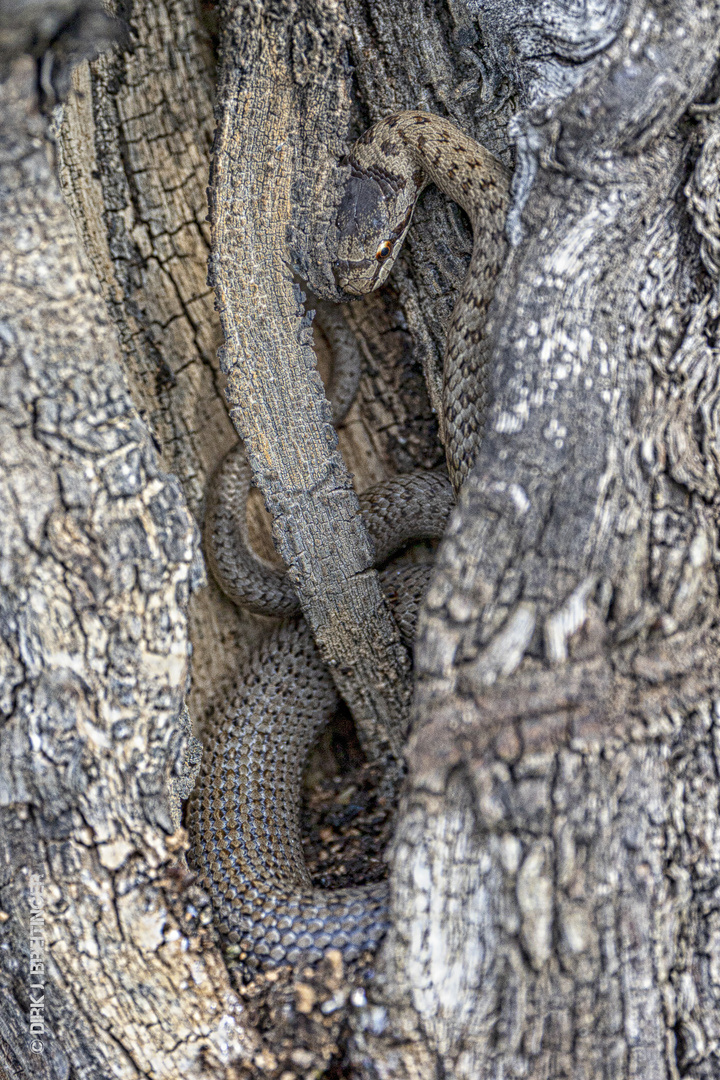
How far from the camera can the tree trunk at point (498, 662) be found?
57.2 inches

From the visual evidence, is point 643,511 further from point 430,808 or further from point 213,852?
point 213,852

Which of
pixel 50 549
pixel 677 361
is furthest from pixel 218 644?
pixel 677 361

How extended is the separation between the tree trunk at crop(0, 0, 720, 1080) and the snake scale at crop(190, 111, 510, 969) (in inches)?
6.2

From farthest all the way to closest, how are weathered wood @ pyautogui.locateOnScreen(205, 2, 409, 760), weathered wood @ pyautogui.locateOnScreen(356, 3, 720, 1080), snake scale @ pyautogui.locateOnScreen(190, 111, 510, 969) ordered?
weathered wood @ pyautogui.locateOnScreen(205, 2, 409, 760), snake scale @ pyautogui.locateOnScreen(190, 111, 510, 969), weathered wood @ pyautogui.locateOnScreen(356, 3, 720, 1080)

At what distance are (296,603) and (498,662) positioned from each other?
3.92 ft

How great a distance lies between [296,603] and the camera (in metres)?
2.55

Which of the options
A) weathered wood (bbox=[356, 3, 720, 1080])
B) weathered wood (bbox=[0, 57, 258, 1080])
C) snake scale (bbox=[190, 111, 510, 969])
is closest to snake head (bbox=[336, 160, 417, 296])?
snake scale (bbox=[190, 111, 510, 969])

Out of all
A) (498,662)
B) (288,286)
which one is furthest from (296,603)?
(498,662)

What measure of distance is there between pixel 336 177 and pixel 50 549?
1444 mm

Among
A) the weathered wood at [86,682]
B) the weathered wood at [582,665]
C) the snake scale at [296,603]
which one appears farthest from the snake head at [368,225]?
the weathered wood at [86,682]

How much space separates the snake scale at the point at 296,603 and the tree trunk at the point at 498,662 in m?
0.16

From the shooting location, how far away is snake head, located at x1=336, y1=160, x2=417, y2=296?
7.32 feet

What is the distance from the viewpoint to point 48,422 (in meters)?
1.50

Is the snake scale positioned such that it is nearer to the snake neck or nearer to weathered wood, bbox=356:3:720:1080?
the snake neck
